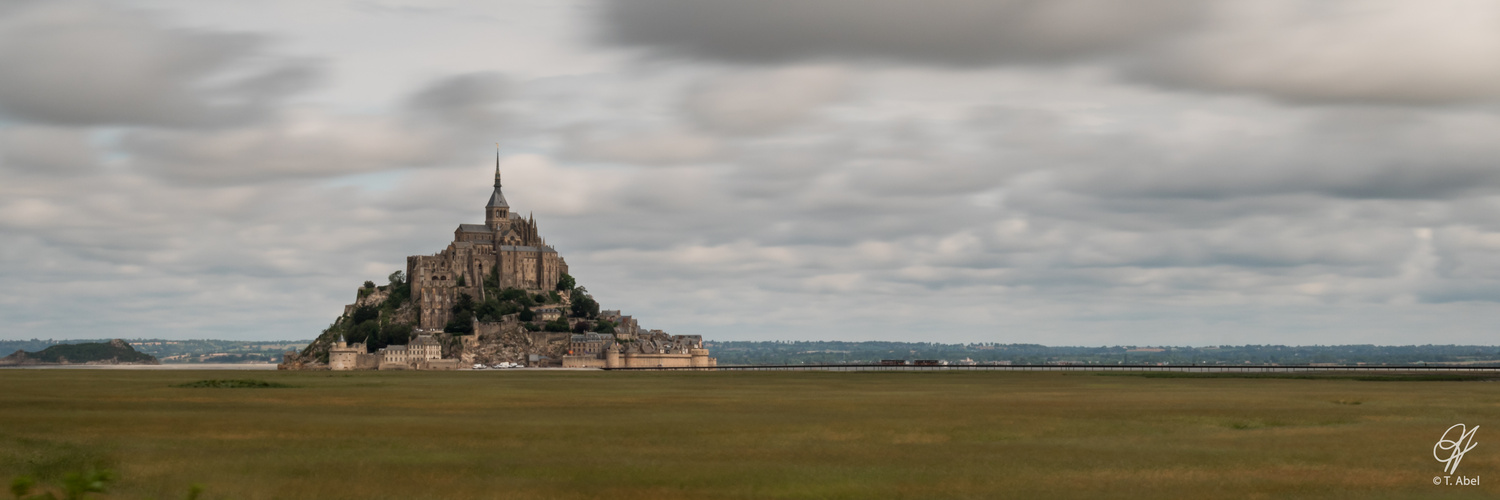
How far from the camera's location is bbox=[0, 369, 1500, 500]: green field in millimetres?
37188

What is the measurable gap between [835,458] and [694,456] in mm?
4470

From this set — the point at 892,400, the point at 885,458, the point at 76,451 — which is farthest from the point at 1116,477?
the point at 892,400

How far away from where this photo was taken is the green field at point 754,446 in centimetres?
3719

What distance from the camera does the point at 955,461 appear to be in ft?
→ 141

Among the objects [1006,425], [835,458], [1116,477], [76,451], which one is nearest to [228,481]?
[76,451]

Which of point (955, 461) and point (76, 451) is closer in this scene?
point (955, 461)

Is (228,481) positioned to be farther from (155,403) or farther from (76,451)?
(155,403)

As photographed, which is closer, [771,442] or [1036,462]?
[1036,462]

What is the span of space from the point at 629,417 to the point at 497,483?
24944mm

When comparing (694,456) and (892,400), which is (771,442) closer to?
(694,456)

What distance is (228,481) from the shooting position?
38.4 meters

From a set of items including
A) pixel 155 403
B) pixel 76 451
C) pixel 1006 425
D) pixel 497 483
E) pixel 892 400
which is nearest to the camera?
pixel 497 483

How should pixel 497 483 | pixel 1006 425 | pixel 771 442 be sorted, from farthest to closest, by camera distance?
pixel 1006 425 < pixel 771 442 < pixel 497 483

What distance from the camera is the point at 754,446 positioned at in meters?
48.1
